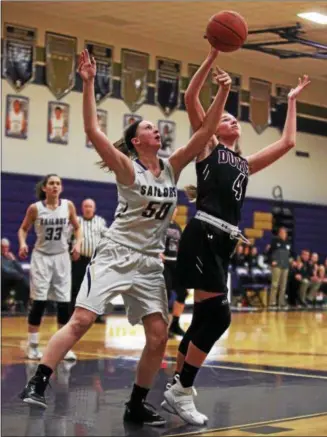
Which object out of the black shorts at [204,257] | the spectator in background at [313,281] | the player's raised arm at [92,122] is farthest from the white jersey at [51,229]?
the spectator in background at [313,281]

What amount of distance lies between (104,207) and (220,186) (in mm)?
12555

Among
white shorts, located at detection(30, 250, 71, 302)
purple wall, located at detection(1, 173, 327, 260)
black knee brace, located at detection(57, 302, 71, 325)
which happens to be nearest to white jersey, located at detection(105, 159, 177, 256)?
white shorts, located at detection(30, 250, 71, 302)

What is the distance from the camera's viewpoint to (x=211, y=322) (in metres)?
5.36

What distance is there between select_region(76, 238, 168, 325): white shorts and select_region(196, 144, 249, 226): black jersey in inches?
20.5

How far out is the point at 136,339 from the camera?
429 inches

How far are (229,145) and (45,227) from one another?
3539mm

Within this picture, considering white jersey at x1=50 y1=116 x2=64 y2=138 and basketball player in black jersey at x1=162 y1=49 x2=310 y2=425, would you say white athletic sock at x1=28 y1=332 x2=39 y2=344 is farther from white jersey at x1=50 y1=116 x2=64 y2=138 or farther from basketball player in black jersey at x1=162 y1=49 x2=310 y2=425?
white jersey at x1=50 y1=116 x2=64 y2=138

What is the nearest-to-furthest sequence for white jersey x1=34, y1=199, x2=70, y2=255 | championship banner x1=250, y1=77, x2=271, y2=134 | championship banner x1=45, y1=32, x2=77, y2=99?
white jersey x1=34, y1=199, x2=70, y2=255 → championship banner x1=45, y1=32, x2=77, y2=99 → championship banner x1=250, y1=77, x2=271, y2=134

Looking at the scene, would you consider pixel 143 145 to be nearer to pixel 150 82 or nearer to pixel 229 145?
pixel 229 145

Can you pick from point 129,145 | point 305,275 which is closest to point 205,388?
point 129,145

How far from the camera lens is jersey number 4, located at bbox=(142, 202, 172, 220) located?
204 inches

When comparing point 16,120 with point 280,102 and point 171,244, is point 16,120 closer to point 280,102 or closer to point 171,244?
point 280,102

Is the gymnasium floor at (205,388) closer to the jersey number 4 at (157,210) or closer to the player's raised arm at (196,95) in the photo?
the jersey number 4 at (157,210)

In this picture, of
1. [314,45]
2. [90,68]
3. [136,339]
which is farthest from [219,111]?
[314,45]
